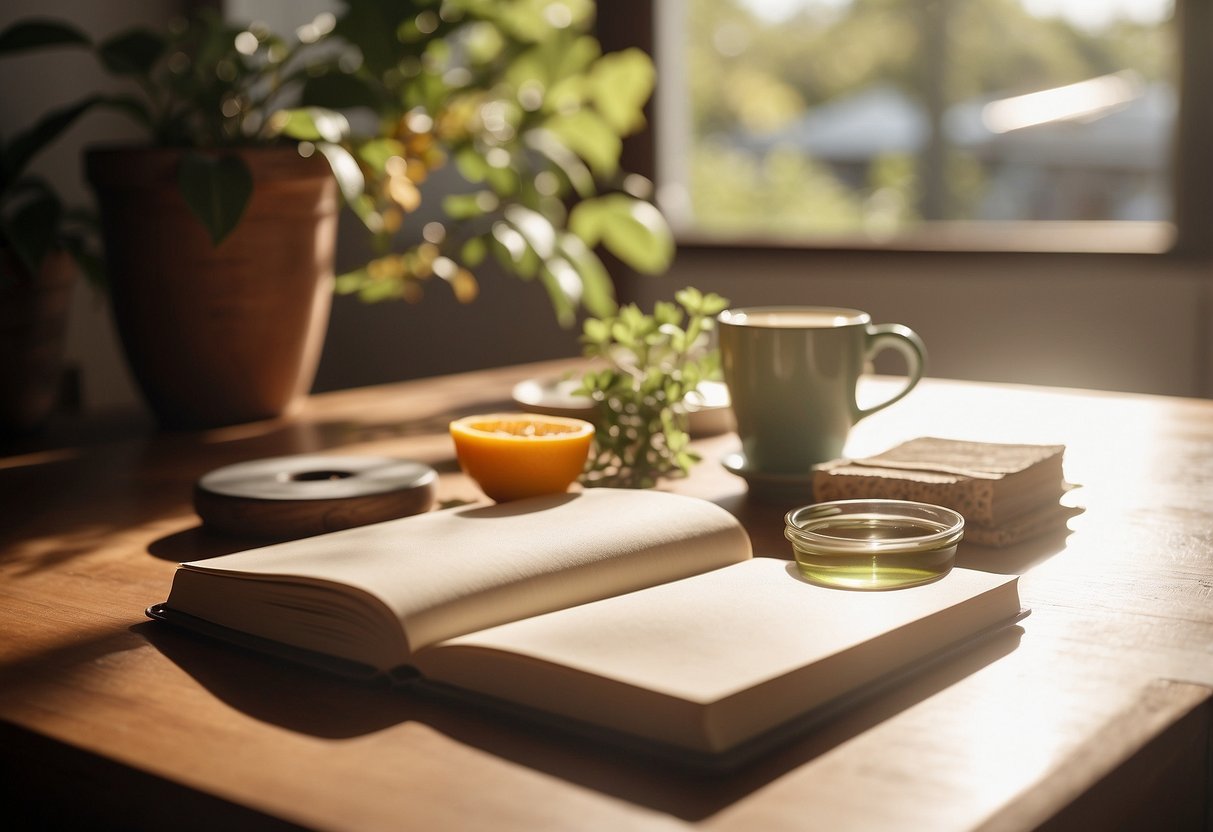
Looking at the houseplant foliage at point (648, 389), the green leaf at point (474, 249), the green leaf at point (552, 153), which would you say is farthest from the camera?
the green leaf at point (552, 153)

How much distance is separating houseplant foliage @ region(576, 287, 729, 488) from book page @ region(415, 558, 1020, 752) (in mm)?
321

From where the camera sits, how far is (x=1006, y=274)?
2607 mm

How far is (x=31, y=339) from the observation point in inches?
55.9

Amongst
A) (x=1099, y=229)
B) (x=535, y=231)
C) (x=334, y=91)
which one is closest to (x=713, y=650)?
(x=334, y=91)

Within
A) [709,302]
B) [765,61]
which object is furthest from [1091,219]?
[709,302]

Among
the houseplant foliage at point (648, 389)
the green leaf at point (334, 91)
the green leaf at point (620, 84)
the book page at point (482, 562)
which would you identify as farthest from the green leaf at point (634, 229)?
the book page at point (482, 562)

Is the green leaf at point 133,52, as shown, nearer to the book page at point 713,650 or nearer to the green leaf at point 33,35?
the green leaf at point 33,35

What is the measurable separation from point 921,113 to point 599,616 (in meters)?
12.3

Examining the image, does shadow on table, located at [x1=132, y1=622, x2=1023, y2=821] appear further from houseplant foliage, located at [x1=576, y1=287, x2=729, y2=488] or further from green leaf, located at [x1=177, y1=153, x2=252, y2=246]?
green leaf, located at [x1=177, y1=153, x2=252, y2=246]

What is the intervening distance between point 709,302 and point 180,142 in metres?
0.73

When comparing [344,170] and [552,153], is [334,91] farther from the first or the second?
[552,153]

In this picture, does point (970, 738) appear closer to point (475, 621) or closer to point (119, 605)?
point (475, 621)

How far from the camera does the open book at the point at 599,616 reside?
518mm

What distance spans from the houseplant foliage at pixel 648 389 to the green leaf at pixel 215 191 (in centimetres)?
44
